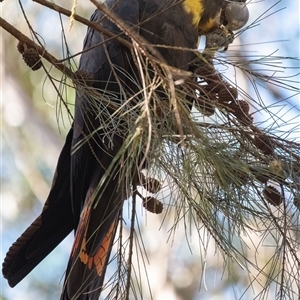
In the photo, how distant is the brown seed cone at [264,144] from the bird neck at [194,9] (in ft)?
1.94

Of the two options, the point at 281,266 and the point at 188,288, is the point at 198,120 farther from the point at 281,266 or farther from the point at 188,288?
the point at 188,288

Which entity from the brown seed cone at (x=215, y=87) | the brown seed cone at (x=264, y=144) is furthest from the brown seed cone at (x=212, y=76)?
the brown seed cone at (x=264, y=144)

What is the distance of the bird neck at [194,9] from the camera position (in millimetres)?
1542

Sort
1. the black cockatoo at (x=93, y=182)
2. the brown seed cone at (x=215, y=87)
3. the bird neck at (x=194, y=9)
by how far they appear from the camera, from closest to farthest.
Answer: the brown seed cone at (x=215, y=87), the black cockatoo at (x=93, y=182), the bird neck at (x=194, y=9)

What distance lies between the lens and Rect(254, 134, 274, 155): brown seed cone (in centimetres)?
106

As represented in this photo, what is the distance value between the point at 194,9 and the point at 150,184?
65 cm

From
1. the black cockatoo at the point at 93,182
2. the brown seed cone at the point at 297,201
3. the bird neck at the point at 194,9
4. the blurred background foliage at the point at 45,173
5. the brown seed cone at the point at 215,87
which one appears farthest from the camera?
the blurred background foliage at the point at 45,173

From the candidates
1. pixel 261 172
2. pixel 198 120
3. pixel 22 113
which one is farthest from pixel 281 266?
pixel 22 113

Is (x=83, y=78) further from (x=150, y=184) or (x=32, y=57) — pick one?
(x=150, y=184)

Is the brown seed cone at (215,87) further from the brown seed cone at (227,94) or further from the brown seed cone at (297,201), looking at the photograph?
the brown seed cone at (297,201)

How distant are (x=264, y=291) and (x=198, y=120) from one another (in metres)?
0.34

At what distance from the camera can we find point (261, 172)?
1.03m

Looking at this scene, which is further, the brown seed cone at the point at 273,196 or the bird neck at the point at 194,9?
the bird neck at the point at 194,9

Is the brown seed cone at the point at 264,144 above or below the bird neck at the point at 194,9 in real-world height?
below
